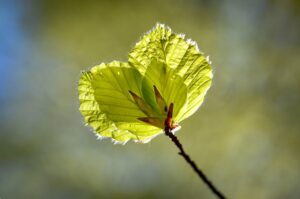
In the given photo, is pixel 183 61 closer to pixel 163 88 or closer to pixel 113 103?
pixel 163 88

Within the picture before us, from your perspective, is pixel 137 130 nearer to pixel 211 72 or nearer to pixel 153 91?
pixel 153 91

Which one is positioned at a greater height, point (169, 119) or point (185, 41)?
point (185, 41)

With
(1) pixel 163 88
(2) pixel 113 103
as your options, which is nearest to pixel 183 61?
(1) pixel 163 88

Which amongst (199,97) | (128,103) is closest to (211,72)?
(199,97)
